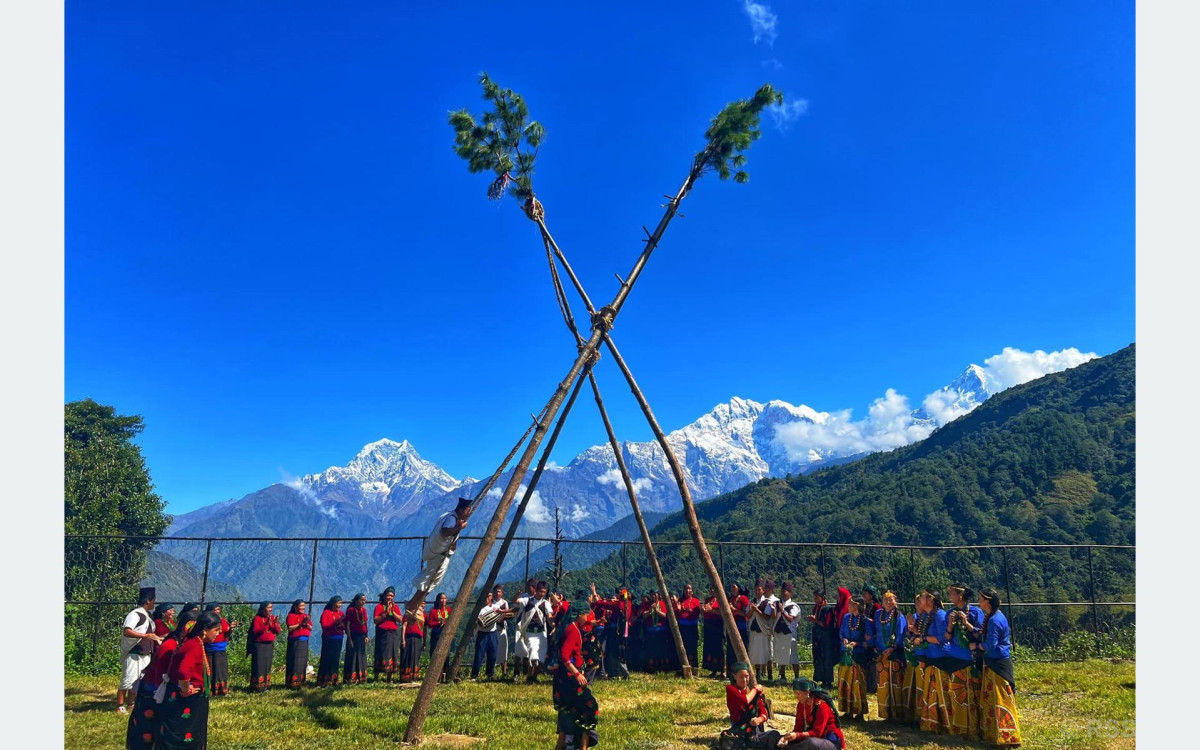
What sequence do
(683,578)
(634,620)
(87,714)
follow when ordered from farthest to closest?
1. (683,578)
2. (634,620)
3. (87,714)

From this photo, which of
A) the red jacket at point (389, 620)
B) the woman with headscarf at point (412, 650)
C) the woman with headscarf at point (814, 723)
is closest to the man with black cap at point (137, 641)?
the red jacket at point (389, 620)

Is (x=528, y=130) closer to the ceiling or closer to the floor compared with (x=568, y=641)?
closer to the ceiling

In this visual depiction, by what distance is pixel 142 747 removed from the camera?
23.9 ft

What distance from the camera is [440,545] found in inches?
443

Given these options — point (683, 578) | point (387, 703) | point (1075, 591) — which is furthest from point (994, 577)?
point (387, 703)

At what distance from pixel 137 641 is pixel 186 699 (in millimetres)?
4926

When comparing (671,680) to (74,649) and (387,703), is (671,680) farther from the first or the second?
(74,649)

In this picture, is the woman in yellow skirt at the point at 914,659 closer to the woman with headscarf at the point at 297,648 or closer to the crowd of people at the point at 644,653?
the crowd of people at the point at 644,653

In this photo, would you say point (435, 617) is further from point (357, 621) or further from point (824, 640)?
point (824, 640)

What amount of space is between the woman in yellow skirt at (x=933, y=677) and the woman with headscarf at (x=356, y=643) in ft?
34.5

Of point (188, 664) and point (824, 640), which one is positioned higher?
point (188, 664)

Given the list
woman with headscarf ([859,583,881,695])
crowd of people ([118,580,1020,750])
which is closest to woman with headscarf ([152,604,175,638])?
crowd of people ([118,580,1020,750])

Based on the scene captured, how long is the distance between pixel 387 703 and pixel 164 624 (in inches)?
152

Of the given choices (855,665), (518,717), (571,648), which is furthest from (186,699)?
(855,665)
